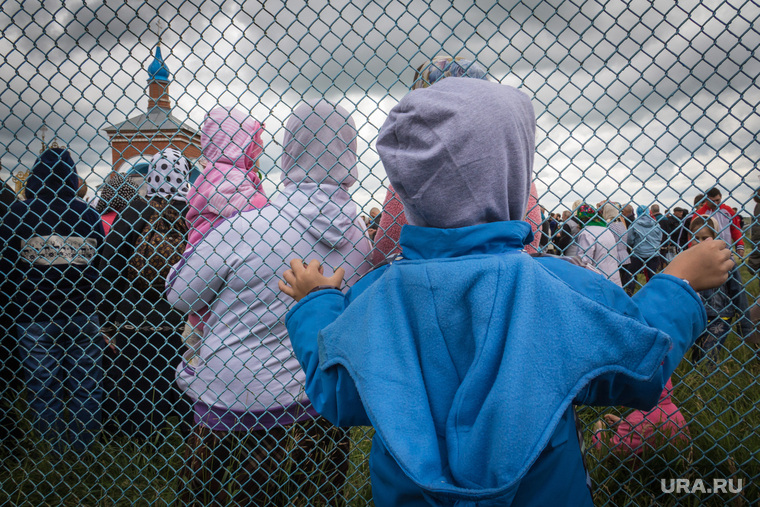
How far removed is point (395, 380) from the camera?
3.45 feet

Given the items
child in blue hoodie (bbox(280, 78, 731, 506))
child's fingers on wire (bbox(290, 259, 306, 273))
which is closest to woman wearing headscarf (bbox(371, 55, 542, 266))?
child's fingers on wire (bbox(290, 259, 306, 273))

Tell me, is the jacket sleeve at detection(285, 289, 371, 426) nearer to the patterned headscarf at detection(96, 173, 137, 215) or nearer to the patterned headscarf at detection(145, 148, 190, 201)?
the patterned headscarf at detection(145, 148, 190, 201)

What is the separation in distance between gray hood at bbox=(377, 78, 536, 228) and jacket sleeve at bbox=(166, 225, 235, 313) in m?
1.00

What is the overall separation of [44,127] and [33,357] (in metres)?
1.69

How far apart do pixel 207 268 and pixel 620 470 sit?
7.22 feet

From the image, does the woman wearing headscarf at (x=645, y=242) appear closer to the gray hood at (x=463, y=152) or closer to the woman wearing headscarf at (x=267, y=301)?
the woman wearing headscarf at (x=267, y=301)

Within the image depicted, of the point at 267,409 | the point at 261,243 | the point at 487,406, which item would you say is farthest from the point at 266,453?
the point at 487,406

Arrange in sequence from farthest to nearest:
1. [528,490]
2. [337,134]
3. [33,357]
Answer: [33,357] → [337,134] → [528,490]

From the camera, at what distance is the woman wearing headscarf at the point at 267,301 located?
1.93m

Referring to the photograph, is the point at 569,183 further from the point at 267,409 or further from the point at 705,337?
the point at 705,337

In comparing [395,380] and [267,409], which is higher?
[395,380]

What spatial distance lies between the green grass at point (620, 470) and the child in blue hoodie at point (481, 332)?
2.70 ft

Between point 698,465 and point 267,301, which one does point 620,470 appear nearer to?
point 698,465

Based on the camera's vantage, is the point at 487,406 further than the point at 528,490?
No
